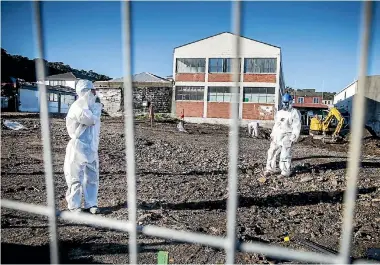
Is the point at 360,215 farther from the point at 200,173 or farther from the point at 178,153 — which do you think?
the point at 178,153

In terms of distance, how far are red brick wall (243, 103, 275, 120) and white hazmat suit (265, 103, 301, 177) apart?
63.3ft

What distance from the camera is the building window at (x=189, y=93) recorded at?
27.5 meters

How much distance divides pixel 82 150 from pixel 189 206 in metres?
1.72

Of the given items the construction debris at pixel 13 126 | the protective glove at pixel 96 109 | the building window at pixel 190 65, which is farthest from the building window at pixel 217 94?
the protective glove at pixel 96 109

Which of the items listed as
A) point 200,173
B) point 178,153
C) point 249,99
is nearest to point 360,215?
point 200,173

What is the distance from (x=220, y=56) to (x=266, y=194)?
2249 cm

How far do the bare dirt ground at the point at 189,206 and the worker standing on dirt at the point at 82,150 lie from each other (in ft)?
1.28

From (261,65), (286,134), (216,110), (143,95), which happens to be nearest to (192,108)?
(216,110)

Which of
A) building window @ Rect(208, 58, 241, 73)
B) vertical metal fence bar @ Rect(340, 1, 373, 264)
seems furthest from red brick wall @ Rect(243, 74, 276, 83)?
vertical metal fence bar @ Rect(340, 1, 373, 264)

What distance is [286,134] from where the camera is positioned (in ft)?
22.1

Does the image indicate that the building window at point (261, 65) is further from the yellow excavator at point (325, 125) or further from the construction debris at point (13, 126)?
the construction debris at point (13, 126)

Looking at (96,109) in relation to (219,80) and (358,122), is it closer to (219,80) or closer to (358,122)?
(358,122)

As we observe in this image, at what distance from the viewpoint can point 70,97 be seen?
29484mm

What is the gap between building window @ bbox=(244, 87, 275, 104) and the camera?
25891 millimetres
